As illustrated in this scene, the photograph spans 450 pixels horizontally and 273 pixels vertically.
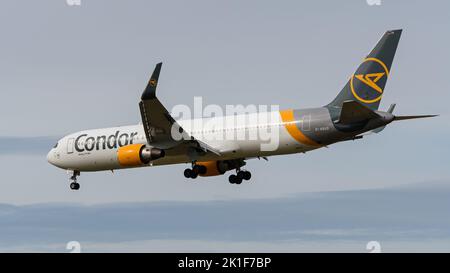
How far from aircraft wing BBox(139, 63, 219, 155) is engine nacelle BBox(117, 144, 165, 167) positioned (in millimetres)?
428

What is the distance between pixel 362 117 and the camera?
4969 centimetres

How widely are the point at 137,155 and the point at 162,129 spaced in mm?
2356

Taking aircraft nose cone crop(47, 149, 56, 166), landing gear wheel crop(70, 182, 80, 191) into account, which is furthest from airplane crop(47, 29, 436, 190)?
aircraft nose cone crop(47, 149, 56, 166)

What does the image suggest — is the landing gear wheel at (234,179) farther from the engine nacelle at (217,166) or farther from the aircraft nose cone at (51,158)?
the aircraft nose cone at (51,158)

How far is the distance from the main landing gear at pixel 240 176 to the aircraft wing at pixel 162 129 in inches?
201

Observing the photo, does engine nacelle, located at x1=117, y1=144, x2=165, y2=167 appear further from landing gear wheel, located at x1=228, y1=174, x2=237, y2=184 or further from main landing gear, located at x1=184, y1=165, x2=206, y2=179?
landing gear wheel, located at x1=228, y1=174, x2=237, y2=184

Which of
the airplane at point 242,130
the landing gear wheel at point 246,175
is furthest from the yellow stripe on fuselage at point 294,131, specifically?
the landing gear wheel at point 246,175

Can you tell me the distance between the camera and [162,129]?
53500 mm

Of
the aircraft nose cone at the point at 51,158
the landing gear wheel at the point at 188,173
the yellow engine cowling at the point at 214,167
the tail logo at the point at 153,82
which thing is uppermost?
the aircraft nose cone at the point at 51,158

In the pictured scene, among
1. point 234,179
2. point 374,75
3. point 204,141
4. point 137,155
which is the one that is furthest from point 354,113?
point 137,155

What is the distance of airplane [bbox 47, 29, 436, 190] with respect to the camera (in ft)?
166

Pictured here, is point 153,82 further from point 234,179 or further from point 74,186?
point 74,186

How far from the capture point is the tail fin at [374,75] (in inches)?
2035
